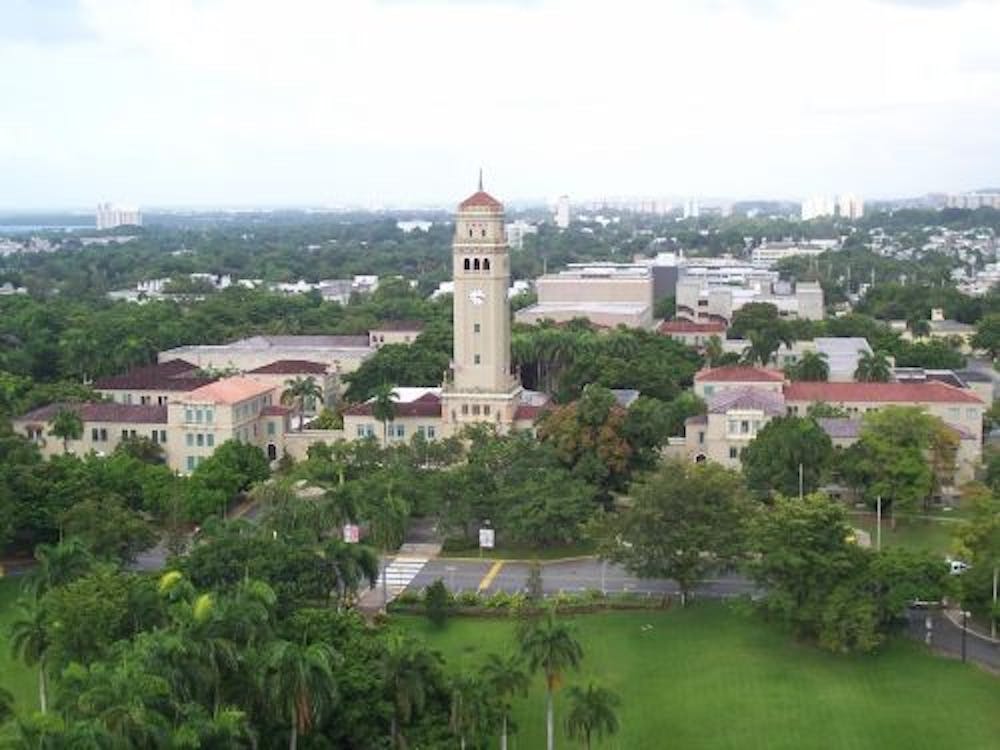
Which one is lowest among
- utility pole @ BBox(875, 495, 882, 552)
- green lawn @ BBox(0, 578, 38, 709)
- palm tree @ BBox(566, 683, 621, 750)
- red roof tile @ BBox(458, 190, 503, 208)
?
green lawn @ BBox(0, 578, 38, 709)

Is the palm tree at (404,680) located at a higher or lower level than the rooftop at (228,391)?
lower

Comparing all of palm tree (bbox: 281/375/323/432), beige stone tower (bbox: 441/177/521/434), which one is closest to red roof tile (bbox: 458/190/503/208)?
beige stone tower (bbox: 441/177/521/434)

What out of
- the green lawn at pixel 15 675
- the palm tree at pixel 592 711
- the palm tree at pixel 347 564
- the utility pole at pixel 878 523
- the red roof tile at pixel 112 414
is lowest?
the green lawn at pixel 15 675

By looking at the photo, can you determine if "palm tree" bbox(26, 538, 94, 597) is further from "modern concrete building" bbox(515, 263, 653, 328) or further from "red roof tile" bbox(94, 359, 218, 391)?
"modern concrete building" bbox(515, 263, 653, 328)

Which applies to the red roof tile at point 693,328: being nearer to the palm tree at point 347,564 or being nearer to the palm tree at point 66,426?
the palm tree at point 66,426

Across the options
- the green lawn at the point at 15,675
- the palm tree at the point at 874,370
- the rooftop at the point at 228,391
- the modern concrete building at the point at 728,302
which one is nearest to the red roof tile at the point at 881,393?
the palm tree at the point at 874,370

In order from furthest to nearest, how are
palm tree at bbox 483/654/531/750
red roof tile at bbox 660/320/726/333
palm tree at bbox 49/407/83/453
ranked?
red roof tile at bbox 660/320/726/333 < palm tree at bbox 49/407/83/453 < palm tree at bbox 483/654/531/750

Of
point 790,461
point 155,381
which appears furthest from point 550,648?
point 155,381
